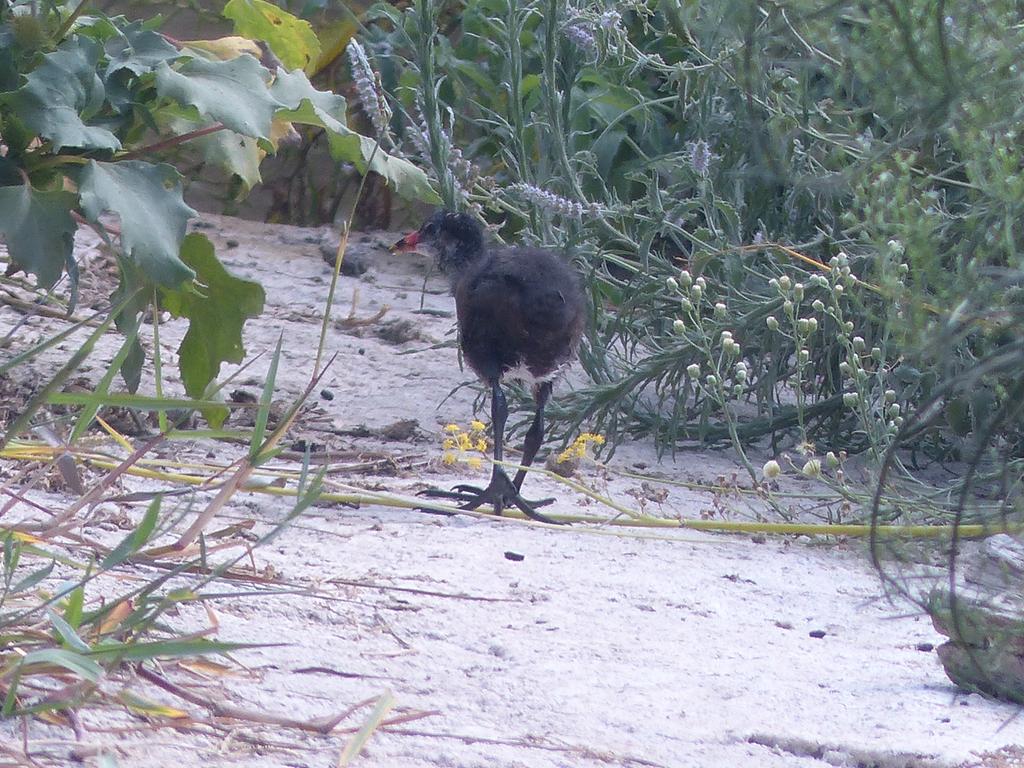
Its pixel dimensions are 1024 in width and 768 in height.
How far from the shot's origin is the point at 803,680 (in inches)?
108

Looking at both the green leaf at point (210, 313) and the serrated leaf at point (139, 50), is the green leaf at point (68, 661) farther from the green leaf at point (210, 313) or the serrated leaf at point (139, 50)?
the green leaf at point (210, 313)

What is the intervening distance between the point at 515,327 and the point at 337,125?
1046 millimetres

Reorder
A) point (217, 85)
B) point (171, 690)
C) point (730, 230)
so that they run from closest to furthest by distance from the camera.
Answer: point (171, 690) → point (217, 85) → point (730, 230)

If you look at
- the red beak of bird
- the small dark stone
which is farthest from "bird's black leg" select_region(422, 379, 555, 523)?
the small dark stone

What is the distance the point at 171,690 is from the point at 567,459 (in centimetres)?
261

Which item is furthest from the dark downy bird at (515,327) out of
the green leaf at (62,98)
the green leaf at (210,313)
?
the green leaf at (62,98)

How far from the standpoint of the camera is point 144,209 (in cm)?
307

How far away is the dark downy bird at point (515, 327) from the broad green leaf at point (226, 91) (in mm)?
1355

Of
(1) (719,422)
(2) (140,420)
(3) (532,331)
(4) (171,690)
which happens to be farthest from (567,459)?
(4) (171,690)

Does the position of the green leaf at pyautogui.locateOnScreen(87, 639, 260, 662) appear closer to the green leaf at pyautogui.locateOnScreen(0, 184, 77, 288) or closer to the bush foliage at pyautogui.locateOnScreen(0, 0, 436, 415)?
the bush foliage at pyautogui.locateOnScreen(0, 0, 436, 415)

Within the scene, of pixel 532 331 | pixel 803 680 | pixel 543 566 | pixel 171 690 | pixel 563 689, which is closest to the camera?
pixel 171 690

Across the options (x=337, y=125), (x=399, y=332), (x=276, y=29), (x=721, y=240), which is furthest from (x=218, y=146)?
(x=399, y=332)

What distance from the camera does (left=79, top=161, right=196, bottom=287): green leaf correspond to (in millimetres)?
2994

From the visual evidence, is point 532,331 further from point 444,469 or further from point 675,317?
point 675,317
